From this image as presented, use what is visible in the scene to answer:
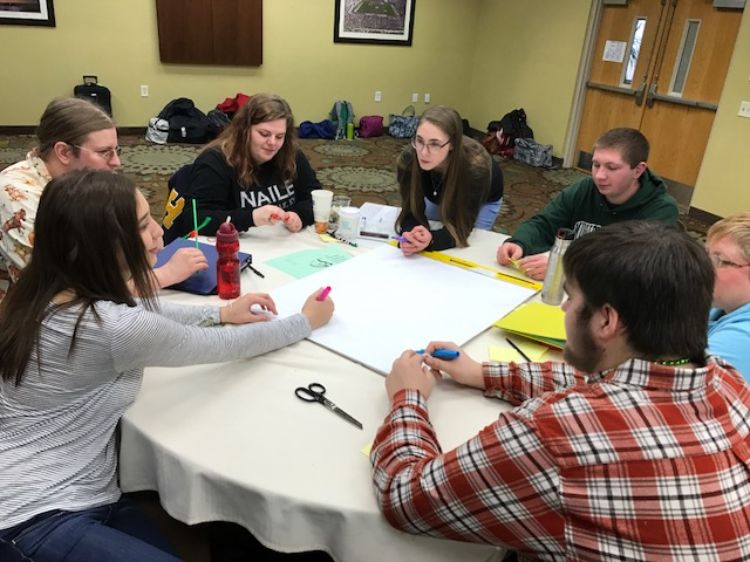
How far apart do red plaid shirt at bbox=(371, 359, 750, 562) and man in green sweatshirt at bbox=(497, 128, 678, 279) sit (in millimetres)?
1097

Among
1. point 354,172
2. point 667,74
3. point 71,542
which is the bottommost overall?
point 354,172

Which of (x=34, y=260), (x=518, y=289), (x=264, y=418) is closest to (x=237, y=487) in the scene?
(x=264, y=418)

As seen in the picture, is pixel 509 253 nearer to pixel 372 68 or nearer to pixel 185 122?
pixel 185 122

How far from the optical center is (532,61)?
6348 mm

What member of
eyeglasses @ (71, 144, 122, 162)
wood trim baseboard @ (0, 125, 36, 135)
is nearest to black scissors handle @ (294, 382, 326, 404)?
eyeglasses @ (71, 144, 122, 162)

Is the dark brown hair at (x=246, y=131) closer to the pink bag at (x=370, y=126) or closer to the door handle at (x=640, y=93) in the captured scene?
the door handle at (x=640, y=93)

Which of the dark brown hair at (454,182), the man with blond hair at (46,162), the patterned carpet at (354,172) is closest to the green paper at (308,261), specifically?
the man with blond hair at (46,162)

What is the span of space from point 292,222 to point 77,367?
1.04 meters

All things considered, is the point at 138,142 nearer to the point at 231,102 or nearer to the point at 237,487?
the point at 231,102

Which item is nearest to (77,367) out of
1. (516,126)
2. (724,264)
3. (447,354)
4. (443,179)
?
(447,354)

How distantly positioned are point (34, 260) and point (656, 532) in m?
1.09

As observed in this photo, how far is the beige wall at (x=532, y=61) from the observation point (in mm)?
5918

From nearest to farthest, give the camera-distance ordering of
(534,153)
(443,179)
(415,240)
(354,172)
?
(415,240) → (443,179) → (354,172) → (534,153)

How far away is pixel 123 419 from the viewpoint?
106 cm
